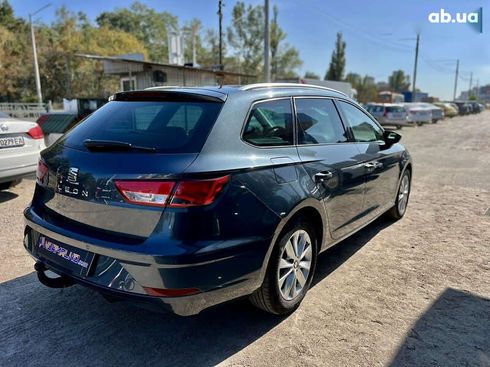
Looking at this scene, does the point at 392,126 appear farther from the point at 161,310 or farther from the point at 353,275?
the point at 161,310

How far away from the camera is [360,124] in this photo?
4.22 m

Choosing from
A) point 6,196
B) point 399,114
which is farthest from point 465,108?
point 6,196

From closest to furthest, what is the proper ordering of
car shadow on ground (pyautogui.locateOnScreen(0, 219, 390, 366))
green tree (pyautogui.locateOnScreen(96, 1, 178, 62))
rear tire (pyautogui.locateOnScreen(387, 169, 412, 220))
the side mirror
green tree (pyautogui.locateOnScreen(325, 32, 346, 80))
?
car shadow on ground (pyautogui.locateOnScreen(0, 219, 390, 366)), the side mirror, rear tire (pyautogui.locateOnScreen(387, 169, 412, 220)), green tree (pyautogui.locateOnScreen(325, 32, 346, 80)), green tree (pyautogui.locateOnScreen(96, 1, 178, 62))

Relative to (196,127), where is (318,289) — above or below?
below

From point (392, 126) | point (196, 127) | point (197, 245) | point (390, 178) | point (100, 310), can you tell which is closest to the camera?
point (197, 245)

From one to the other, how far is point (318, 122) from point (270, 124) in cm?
72

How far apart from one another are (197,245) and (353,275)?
2073 millimetres

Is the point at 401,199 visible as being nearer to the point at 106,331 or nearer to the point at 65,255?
the point at 106,331

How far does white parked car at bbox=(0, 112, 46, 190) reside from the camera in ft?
17.9

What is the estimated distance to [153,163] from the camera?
89.6 inches

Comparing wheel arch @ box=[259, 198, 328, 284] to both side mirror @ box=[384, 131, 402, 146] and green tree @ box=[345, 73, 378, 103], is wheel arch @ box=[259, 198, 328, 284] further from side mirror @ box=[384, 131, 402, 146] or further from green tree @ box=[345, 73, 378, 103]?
green tree @ box=[345, 73, 378, 103]

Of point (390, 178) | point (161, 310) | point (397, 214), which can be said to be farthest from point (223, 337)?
point (397, 214)

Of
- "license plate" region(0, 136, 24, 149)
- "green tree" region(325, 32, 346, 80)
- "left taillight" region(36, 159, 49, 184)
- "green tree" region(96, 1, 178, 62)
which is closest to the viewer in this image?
"left taillight" region(36, 159, 49, 184)

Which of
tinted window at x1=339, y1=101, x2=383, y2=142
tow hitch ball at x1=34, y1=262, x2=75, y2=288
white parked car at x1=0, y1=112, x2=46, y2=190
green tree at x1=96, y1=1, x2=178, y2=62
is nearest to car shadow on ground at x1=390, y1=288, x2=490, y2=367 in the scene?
tinted window at x1=339, y1=101, x2=383, y2=142
